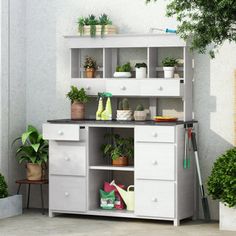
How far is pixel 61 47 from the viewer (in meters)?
8.70

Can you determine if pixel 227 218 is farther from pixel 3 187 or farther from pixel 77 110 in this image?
pixel 3 187

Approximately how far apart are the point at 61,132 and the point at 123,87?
78cm

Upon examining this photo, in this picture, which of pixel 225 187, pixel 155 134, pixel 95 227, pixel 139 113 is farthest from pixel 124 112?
pixel 225 187

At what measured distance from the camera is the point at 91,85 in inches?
328

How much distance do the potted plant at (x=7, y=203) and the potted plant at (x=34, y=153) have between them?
0.99 ft

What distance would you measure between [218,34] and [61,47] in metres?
3.03

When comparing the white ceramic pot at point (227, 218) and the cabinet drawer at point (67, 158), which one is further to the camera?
the cabinet drawer at point (67, 158)

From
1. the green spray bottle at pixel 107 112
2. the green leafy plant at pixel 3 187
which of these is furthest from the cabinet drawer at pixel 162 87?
the green leafy plant at pixel 3 187

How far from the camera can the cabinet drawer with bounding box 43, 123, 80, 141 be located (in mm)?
7957

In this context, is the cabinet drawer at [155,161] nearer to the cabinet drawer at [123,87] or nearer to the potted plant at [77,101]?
the cabinet drawer at [123,87]

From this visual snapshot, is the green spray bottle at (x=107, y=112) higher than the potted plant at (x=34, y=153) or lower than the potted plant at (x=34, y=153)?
higher

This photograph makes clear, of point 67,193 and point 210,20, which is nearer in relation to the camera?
point 210,20

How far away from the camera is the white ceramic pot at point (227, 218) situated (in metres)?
7.46

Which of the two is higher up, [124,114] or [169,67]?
[169,67]
